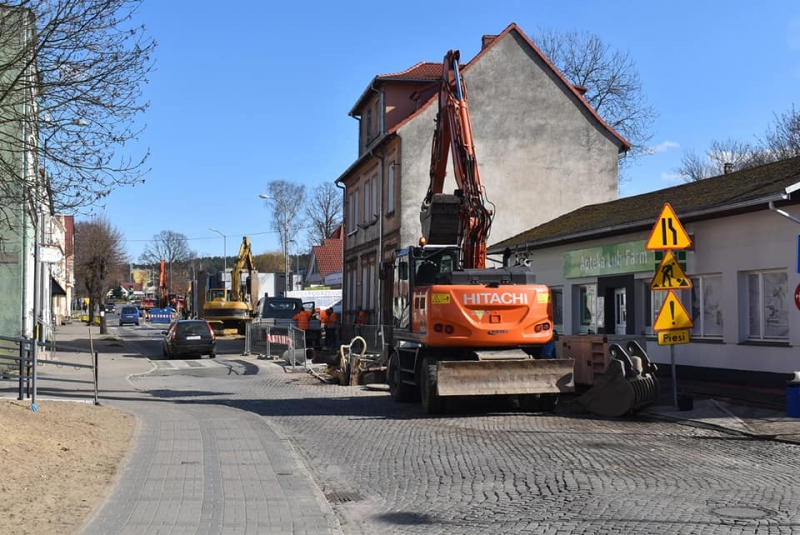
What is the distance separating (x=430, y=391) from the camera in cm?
1498

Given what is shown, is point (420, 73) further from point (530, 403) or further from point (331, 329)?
point (530, 403)

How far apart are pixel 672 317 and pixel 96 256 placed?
5666cm

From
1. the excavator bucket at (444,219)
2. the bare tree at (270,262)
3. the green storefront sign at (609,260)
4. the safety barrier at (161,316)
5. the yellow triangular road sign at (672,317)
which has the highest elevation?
the bare tree at (270,262)

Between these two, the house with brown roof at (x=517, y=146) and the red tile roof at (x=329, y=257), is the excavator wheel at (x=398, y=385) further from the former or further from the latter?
the red tile roof at (x=329, y=257)

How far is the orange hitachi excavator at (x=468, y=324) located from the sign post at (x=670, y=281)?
171 centimetres

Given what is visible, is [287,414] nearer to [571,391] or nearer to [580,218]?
[571,391]

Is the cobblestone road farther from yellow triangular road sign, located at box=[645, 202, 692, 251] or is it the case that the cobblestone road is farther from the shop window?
the shop window

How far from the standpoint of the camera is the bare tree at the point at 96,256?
65000 mm

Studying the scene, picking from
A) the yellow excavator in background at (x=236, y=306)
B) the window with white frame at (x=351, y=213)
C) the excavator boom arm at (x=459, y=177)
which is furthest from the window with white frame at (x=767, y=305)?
the yellow excavator in background at (x=236, y=306)

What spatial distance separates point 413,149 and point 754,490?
80.9ft

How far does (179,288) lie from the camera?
444 feet

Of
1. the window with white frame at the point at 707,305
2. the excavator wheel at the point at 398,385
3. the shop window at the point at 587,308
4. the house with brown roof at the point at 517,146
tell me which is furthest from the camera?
the house with brown roof at the point at 517,146

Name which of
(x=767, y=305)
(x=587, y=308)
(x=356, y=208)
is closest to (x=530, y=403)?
(x=767, y=305)

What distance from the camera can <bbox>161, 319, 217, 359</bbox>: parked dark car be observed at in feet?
110
